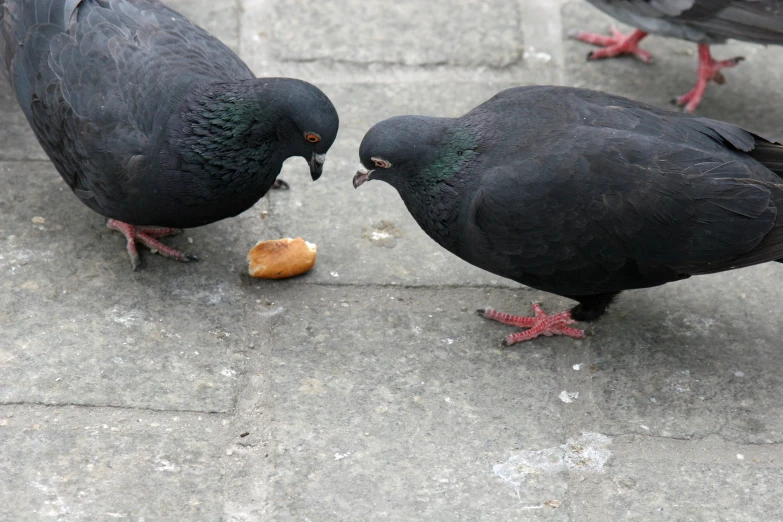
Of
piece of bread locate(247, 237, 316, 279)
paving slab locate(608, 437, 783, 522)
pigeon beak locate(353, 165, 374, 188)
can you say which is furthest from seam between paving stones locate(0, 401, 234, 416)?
paving slab locate(608, 437, 783, 522)

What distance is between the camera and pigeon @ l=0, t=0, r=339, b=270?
13.3 feet

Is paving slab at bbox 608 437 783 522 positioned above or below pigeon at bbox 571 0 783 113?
below

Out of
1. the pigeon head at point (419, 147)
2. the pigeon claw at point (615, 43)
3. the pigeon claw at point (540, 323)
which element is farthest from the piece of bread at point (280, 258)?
the pigeon claw at point (615, 43)

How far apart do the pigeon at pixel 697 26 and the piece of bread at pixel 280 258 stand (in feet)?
8.39

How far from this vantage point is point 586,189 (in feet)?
12.4

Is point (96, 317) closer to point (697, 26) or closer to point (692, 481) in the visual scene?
point (692, 481)

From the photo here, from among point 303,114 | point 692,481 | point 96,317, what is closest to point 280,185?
point 303,114

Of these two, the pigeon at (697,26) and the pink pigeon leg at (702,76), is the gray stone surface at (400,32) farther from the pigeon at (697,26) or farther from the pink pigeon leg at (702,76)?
the pink pigeon leg at (702,76)

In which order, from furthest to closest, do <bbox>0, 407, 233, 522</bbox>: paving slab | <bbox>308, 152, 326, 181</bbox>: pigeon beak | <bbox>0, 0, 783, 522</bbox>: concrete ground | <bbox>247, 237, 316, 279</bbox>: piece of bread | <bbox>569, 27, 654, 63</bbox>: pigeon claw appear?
<bbox>569, 27, 654, 63</bbox>: pigeon claw → <bbox>247, 237, 316, 279</bbox>: piece of bread → <bbox>308, 152, 326, 181</bbox>: pigeon beak → <bbox>0, 0, 783, 522</bbox>: concrete ground → <bbox>0, 407, 233, 522</bbox>: paving slab

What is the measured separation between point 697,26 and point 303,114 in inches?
106

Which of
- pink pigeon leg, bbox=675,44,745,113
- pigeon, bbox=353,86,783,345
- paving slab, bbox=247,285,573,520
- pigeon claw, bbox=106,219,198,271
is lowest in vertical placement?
paving slab, bbox=247,285,573,520

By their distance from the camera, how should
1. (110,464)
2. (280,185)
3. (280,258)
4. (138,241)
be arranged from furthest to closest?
(280,185), (138,241), (280,258), (110,464)

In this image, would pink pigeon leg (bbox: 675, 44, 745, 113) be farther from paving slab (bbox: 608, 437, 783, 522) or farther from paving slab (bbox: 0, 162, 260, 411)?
paving slab (bbox: 0, 162, 260, 411)

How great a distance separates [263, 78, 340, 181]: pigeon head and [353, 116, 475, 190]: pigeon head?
186 millimetres
